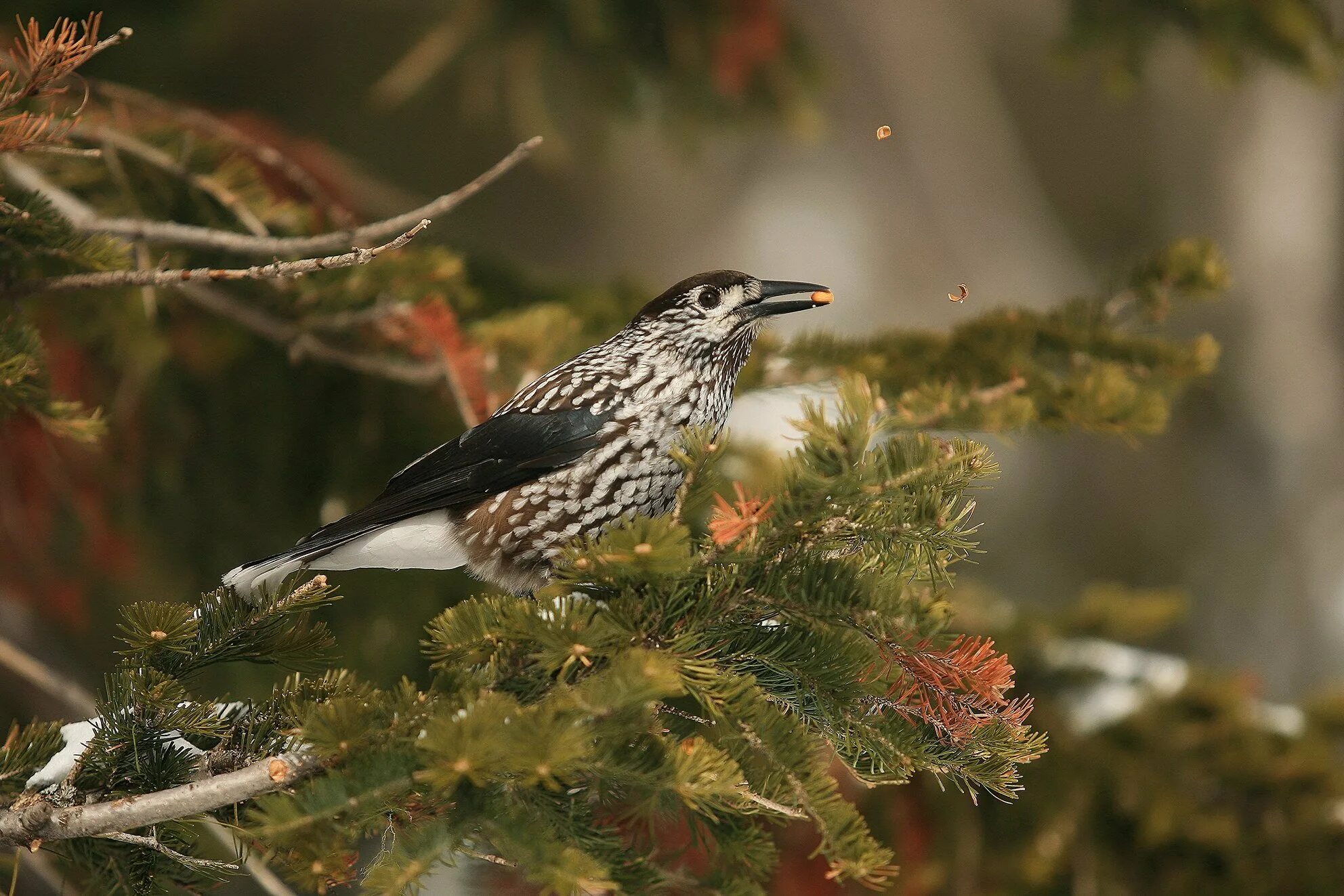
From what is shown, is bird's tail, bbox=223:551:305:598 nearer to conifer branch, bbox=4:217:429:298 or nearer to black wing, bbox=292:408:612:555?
black wing, bbox=292:408:612:555

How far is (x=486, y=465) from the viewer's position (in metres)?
2.04

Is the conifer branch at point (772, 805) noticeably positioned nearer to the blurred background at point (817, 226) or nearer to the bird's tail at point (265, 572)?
the bird's tail at point (265, 572)

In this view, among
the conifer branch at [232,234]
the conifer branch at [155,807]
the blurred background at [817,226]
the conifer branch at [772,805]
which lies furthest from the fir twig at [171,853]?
the blurred background at [817,226]

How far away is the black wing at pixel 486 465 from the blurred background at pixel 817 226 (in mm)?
917

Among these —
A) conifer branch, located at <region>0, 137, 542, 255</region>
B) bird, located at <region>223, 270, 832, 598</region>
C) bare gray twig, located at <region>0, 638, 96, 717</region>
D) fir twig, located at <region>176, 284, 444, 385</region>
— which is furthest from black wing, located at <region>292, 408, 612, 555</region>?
bare gray twig, located at <region>0, 638, 96, 717</region>

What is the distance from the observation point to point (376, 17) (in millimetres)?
8281

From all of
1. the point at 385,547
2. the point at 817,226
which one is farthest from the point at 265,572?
the point at 817,226

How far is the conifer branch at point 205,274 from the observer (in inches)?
55.9

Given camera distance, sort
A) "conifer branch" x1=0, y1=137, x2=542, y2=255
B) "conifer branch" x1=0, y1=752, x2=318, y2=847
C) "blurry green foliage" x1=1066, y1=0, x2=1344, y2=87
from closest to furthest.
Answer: "conifer branch" x1=0, y1=752, x2=318, y2=847 < "conifer branch" x1=0, y1=137, x2=542, y2=255 < "blurry green foliage" x1=1066, y1=0, x2=1344, y2=87

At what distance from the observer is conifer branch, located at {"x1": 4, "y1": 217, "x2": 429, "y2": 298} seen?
142 cm

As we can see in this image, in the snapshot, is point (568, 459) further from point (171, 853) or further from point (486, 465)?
point (171, 853)

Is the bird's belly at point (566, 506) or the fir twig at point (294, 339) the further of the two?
the fir twig at point (294, 339)

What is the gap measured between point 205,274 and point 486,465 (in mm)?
584

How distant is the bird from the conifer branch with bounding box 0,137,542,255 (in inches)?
14.6
